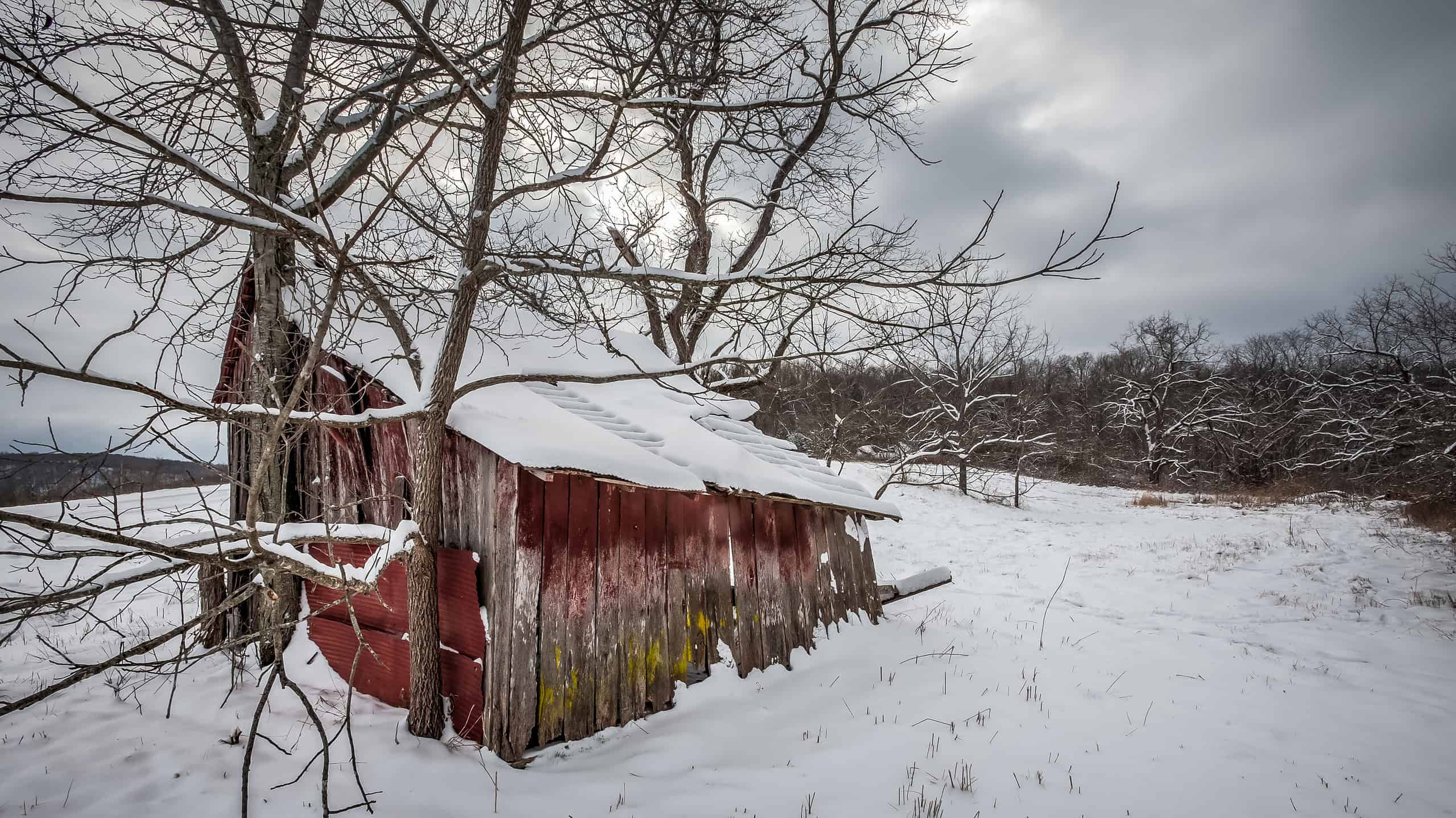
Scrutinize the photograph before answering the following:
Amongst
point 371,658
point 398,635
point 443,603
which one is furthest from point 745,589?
point 371,658

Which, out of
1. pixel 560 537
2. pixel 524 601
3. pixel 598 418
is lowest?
pixel 524 601

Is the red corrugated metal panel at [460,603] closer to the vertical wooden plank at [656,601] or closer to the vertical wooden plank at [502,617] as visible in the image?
the vertical wooden plank at [502,617]

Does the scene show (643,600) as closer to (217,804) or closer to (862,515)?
(217,804)

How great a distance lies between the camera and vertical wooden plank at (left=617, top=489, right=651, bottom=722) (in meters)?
3.90

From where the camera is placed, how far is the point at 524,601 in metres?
3.39

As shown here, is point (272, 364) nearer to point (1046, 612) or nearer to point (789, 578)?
point (789, 578)

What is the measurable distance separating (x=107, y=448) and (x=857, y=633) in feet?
19.0

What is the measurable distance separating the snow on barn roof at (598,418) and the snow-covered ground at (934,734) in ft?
5.49

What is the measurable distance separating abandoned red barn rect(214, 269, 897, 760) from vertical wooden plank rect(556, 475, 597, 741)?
1cm

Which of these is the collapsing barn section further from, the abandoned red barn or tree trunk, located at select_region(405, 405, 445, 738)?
→ tree trunk, located at select_region(405, 405, 445, 738)

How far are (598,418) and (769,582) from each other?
2.24 metres

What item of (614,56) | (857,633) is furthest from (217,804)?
(857,633)

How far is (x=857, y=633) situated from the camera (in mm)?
5875

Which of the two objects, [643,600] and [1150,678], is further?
[1150,678]
